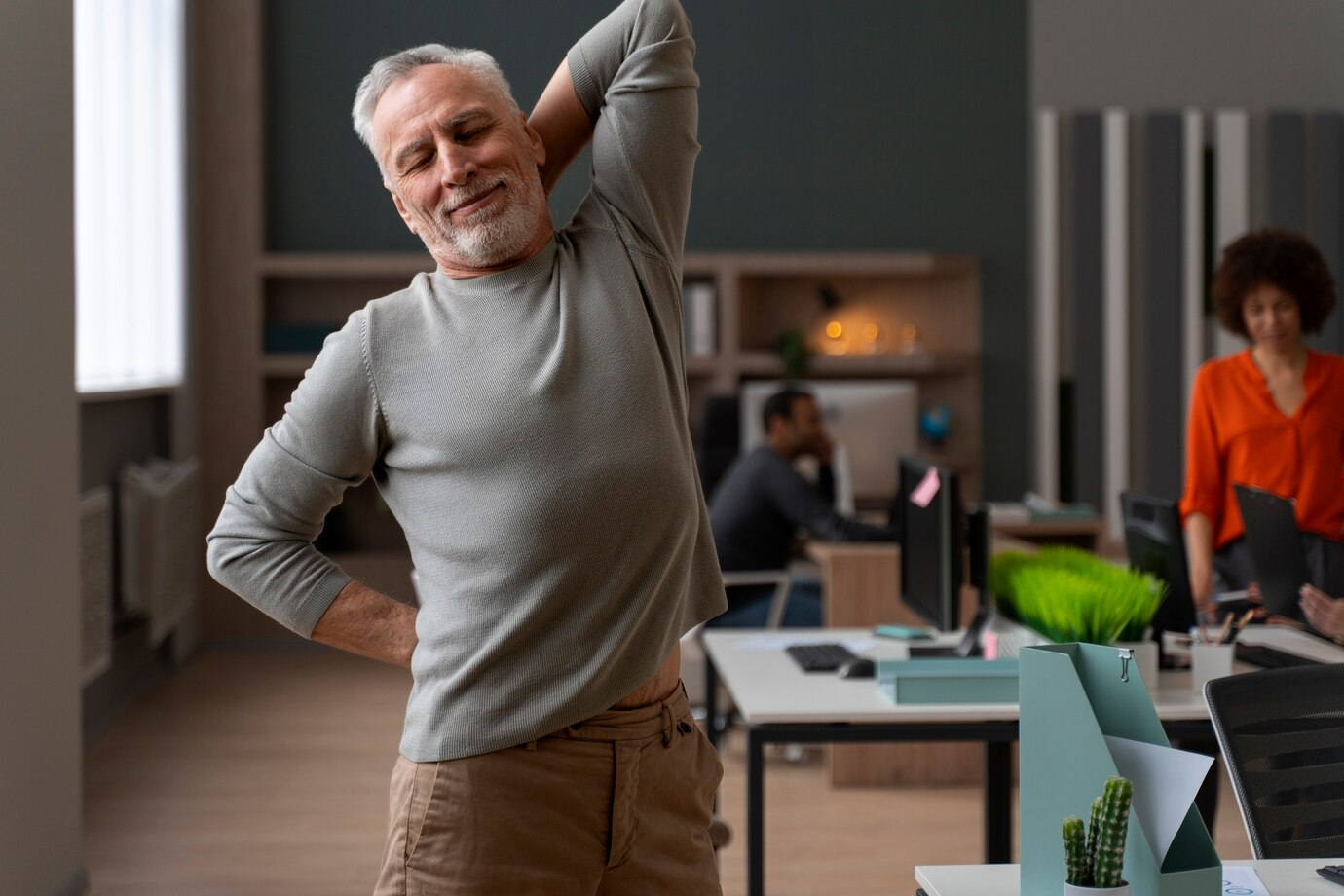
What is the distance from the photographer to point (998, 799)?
2924 millimetres

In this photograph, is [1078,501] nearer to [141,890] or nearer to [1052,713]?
[141,890]

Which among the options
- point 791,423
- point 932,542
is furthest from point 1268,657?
point 791,423

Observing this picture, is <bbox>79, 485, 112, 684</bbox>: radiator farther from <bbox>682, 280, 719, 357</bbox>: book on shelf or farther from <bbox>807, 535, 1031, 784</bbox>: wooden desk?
<bbox>682, 280, 719, 357</bbox>: book on shelf

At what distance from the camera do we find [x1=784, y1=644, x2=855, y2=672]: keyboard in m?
3.05

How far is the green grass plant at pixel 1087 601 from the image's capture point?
2.63 m

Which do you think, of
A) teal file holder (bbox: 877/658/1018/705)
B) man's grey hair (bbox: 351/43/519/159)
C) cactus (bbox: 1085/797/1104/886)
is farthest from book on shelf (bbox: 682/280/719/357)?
cactus (bbox: 1085/797/1104/886)

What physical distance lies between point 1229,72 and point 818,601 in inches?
171

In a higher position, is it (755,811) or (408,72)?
(408,72)

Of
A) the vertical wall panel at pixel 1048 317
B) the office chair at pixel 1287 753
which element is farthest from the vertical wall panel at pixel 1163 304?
the office chair at pixel 1287 753

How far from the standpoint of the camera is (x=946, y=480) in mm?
3125

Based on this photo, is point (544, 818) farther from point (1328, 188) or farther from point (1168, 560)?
point (1328, 188)

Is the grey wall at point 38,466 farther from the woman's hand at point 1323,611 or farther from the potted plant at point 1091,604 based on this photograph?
the woman's hand at point 1323,611

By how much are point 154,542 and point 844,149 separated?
13.3ft

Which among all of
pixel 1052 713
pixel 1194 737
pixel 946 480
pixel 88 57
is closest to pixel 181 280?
pixel 88 57
